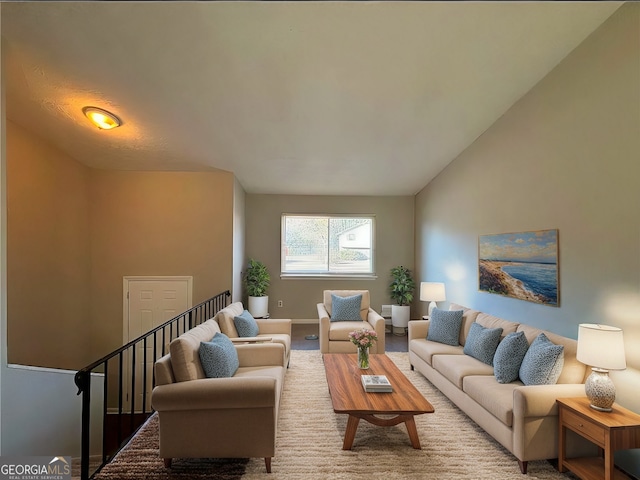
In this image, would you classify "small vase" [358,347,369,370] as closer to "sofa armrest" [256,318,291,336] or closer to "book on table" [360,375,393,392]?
"book on table" [360,375,393,392]

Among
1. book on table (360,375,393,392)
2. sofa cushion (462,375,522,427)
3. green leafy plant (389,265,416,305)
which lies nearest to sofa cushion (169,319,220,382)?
book on table (360,375,393,392)

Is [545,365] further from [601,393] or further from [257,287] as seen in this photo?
[257,287]

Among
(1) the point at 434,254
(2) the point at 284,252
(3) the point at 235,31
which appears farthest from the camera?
(2) the point at 284,252

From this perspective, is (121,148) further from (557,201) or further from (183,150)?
(557,201)

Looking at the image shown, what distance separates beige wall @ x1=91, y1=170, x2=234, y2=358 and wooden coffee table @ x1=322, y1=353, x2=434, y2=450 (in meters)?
2.80

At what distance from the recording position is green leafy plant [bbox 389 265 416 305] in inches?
248

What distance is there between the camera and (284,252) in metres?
6.70

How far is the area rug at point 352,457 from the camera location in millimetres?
2223

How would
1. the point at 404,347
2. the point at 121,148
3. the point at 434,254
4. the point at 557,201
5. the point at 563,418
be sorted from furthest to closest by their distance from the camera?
the point at 434,254 → the point at 404,347 → the point at 121,148 → the point at 557,201 → the point at 563,418

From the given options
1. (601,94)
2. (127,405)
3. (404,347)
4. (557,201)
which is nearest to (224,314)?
(127,405)

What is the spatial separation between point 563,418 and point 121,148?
17.7 ft

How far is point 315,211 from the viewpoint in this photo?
6723mm

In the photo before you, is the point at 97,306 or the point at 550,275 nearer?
the point at 550,275

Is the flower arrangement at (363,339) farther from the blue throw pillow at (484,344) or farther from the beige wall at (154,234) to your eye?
the beige wall at (154,234)
